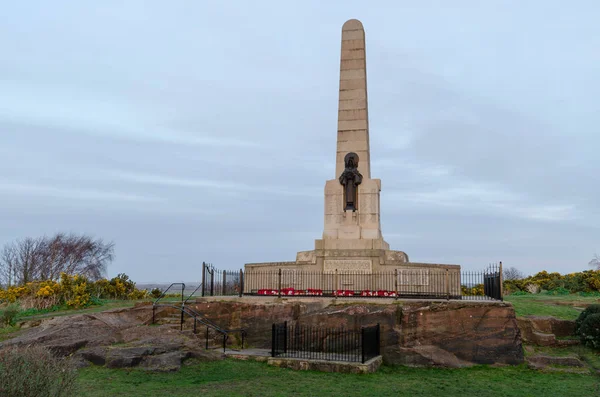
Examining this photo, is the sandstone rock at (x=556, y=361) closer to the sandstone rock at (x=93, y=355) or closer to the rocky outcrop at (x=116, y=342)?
the rocky outcrop at (x=116, y=342)

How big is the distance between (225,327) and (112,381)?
19.9 ft

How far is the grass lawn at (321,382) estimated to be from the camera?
11016 mm

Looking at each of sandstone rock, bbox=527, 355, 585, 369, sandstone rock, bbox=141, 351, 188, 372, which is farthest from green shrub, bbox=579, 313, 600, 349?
sandstone rock, bbox=141, 351, 188, 372

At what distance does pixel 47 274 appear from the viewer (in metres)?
40.1

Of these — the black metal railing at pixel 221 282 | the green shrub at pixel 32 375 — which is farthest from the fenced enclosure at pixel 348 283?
the green shrub at pixel 32 375

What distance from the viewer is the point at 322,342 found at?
15.8 m

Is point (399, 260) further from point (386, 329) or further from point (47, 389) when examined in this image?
point (47, 389)

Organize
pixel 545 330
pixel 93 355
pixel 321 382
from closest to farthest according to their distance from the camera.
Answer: pixel 321 382
pixel 93 355
pixel 545 330

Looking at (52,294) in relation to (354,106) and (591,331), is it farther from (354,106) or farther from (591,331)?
(591,331)

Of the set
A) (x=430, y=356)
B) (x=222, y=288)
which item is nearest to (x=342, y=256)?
(x=222, y=288)

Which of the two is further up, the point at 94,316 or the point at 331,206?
the point at 331,206

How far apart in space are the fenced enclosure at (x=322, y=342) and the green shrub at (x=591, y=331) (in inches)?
288

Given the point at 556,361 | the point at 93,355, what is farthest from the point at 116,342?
the point at 556,361

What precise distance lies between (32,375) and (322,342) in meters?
10.6
